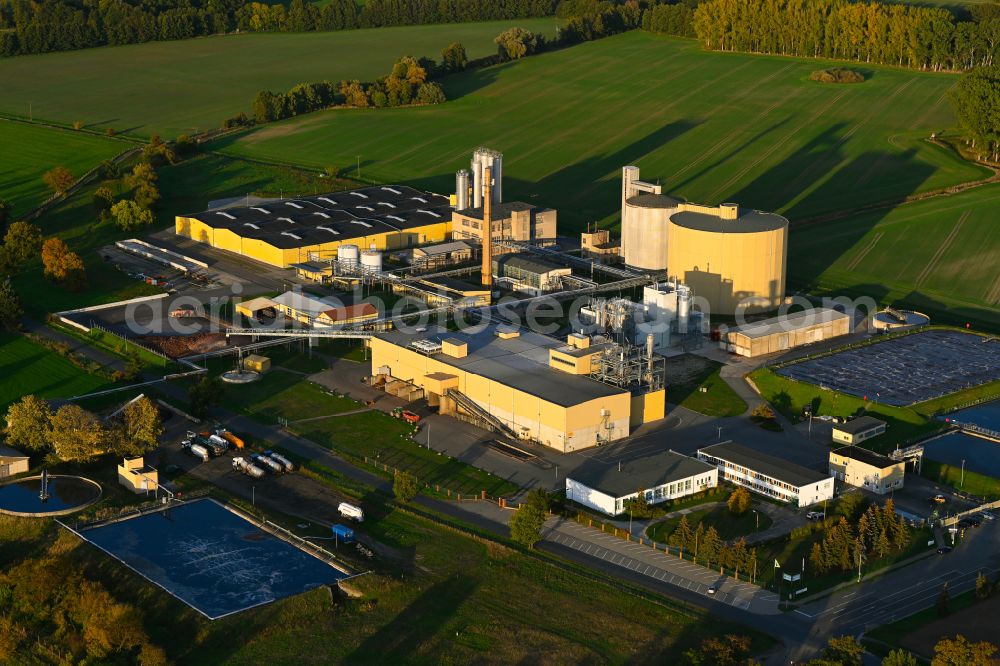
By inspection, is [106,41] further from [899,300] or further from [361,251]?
[899,300]

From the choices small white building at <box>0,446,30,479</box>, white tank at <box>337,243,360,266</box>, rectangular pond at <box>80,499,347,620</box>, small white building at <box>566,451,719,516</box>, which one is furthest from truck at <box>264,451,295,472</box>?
white tank at <box>337,243,360,266</box>

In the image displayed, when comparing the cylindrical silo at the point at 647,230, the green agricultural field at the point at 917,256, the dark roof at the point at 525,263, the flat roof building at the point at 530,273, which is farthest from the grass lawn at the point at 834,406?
the cylindrical silo at the point at 647,230

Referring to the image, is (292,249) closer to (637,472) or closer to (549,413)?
(549,413)

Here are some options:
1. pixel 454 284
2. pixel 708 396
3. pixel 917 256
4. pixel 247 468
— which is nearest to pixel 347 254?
pixel 454 284

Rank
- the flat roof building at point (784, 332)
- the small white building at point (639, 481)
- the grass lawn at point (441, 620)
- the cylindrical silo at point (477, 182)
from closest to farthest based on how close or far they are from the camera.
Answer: the grass lawn at point (441, 620)
the small white building at point (639, 481)
the flat roof building at point (784, 332)
the cylindrical silo at point (477, 182)

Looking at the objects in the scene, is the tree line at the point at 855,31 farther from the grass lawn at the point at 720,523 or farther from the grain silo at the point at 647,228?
the grass lawn at the point at 720,523
